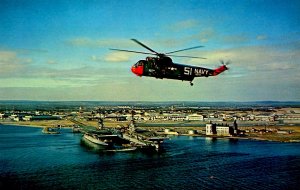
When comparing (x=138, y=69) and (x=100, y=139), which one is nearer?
(x=138, y=69)

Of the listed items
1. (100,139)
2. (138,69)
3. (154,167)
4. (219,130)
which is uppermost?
(138,69)

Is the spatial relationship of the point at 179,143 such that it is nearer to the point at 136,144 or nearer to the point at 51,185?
A: the point at 136,144

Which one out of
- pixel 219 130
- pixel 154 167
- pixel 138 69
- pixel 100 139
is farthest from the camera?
pixel 219 130

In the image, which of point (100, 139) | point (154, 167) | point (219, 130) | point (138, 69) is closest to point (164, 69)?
point (138, 69)

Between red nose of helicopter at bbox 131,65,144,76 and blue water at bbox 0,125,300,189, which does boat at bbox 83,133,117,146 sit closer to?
blue water at bbox 0,125,300,189

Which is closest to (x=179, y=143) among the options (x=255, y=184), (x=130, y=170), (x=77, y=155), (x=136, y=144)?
(x=136, y=144)

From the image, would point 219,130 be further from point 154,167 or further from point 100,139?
point 154,167

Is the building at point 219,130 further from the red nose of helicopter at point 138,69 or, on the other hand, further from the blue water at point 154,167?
the red nose of helicopter at point 138,69

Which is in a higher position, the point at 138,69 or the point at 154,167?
the point at 138,69

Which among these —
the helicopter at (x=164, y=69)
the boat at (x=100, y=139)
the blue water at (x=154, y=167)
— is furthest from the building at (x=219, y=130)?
the helicopter at (x=164, y=69)
